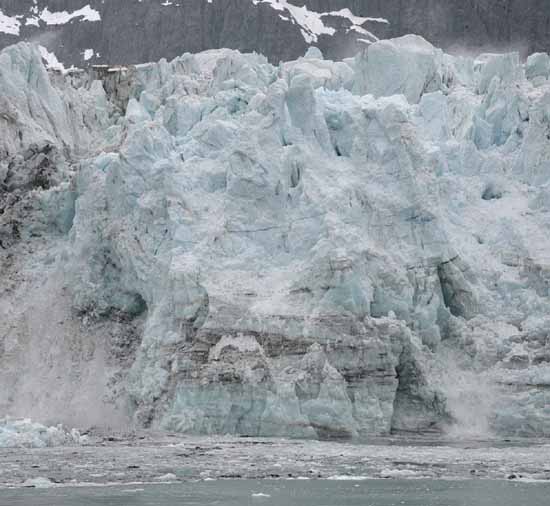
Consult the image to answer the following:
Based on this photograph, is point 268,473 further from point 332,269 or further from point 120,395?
point 120,395

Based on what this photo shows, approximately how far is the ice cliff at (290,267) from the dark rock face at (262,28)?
19523 mm

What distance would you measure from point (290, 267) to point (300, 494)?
10.2 meters

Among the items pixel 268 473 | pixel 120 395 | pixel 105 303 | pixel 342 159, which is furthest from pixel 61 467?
pixel 342 159

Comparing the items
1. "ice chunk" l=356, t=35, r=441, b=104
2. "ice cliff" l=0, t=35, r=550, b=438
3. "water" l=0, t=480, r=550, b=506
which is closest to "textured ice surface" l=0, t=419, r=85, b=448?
"ice cliff" l=0, t=35, r=550, b=438

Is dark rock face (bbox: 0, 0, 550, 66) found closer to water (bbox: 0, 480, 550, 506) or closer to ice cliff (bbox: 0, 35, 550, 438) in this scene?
ice cliff (bbox: 0, 35, 550, 438)

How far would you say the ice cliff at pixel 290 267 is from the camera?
24250 millimetres

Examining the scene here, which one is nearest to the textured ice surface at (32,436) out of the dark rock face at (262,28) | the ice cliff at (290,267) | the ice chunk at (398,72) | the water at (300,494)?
the ice cliff at (290,267)

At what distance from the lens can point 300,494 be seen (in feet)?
52.0

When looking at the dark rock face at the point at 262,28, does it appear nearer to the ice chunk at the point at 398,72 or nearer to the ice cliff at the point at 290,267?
the ice chunk at the point at 398,72

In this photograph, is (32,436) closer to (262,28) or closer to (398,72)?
(398,72)

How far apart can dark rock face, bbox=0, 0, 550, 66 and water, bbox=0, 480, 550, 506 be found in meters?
35.6

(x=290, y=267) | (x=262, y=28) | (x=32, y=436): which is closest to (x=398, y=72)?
(x=290, y=267)

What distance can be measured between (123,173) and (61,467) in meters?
10.8

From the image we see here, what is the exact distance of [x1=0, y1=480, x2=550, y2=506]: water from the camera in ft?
49.2
